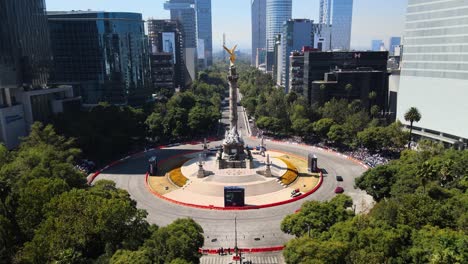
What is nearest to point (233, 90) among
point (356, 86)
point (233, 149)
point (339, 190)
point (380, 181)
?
point (233, 149)

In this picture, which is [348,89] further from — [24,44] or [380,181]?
[24,44]

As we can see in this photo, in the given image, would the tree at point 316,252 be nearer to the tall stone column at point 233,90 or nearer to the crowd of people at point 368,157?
the tall stone column at point 233,90

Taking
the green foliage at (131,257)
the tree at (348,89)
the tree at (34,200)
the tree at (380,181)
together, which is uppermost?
the tree at (348,89)

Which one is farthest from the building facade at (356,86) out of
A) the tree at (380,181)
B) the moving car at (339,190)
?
the tree at (380,181)

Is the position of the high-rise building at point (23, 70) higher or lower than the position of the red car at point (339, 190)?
higher

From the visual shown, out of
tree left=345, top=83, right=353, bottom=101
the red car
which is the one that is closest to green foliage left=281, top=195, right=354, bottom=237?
the red car

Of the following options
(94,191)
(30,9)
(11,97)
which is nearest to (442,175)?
(94,191)
